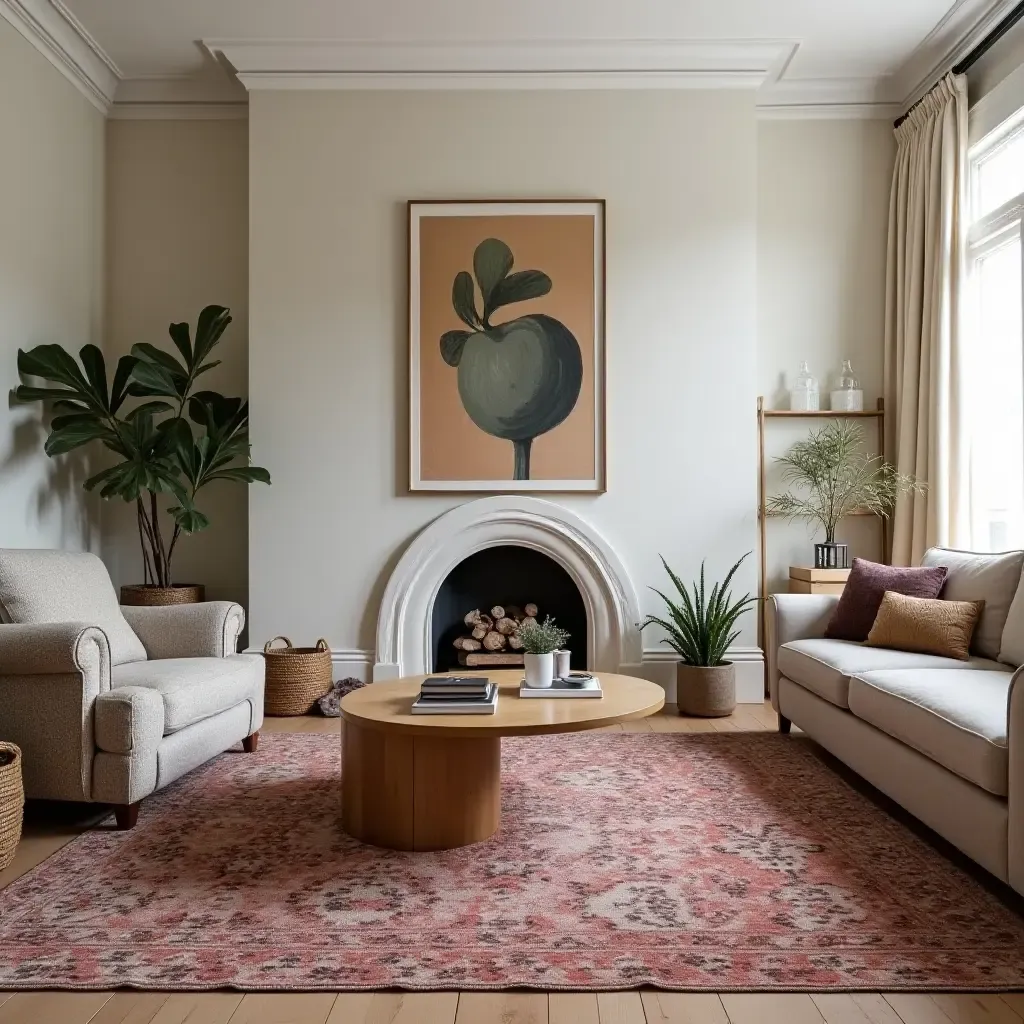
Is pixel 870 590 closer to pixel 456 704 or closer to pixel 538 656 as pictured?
pixel 538 656

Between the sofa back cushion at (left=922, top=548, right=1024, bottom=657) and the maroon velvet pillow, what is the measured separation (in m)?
0.08

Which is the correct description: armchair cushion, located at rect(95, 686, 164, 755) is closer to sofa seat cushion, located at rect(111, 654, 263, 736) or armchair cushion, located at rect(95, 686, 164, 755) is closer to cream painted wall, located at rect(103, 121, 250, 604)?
sofa seat cushion, located at rect(111, 654, 263, 736)

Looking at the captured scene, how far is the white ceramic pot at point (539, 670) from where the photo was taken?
3.12m

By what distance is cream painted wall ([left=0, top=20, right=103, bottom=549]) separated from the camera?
4160 millimetres

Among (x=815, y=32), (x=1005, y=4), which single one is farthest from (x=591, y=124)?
(x=1005, y=4)

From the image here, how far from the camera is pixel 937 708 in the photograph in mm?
2639

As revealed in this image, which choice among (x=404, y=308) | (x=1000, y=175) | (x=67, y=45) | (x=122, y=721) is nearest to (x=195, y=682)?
(x=122, y=721)

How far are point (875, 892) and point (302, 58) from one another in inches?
175

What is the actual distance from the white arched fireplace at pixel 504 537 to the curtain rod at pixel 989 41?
2.83 meters

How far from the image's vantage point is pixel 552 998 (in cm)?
189


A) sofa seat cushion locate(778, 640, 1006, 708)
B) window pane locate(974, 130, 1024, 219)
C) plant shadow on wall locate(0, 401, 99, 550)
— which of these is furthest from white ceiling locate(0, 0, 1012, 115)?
sofa seat cushion locate(778, 640, 1006, 708)

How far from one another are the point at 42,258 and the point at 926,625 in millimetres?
4174

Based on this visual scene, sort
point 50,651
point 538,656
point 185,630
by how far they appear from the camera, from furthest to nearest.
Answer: point 185,630 → point 538,656 → point 50,651

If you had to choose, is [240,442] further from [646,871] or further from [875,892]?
[875,892]
